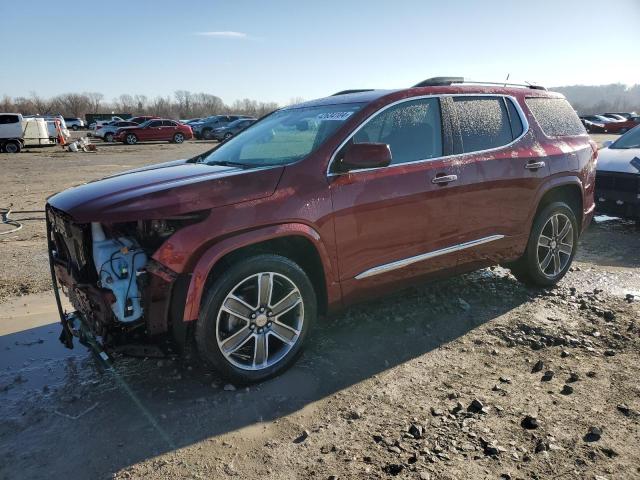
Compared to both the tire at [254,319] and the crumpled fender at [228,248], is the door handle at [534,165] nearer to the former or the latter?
the crumpled fender at [228,248]

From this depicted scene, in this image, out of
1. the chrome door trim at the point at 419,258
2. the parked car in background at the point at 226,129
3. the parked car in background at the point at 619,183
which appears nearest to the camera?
the chrome door trim at the point at 419,258

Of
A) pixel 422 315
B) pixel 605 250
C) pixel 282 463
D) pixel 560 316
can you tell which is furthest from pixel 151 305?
pixel 605 250

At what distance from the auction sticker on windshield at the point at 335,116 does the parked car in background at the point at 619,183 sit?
18.4ft

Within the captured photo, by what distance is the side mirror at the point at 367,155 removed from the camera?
346 cm

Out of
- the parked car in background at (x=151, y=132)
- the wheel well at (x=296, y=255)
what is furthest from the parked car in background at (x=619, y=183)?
the parked car in background at (x=151, y=132)

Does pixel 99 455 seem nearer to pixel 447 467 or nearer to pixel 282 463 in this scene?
pixel 282 463

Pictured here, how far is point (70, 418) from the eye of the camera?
307 cm

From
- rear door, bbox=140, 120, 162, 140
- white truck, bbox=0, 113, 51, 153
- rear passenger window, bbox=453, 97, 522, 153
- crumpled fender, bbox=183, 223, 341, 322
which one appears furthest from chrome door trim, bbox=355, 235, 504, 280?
rear door, bbox=140, 120, 162, 140

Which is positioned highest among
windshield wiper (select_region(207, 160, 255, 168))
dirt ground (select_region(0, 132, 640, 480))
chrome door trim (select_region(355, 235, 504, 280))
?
windshield wiper (select_region(207, 160, 255, 168))

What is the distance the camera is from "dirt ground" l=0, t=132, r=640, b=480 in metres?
A: 2.65

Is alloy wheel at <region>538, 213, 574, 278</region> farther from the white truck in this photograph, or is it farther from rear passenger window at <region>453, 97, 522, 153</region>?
the white truck

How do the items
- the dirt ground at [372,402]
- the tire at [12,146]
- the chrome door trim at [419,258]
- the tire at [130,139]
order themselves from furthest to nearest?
the tire at [130,139], the tire at [12,146], the chrome door trim at [419,258], the dirt ground at [372,402]

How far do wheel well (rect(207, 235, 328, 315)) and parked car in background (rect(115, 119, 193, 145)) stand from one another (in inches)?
1287

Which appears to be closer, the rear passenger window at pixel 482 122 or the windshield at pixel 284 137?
the windshield at pixel 284 137
